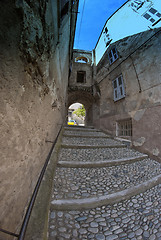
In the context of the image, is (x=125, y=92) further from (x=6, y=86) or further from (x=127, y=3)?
(x=127, y=3)

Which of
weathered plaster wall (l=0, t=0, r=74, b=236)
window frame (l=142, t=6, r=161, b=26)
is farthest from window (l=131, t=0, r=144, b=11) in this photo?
weathered plaster wall (l=0, t=0, r=74, b=236)

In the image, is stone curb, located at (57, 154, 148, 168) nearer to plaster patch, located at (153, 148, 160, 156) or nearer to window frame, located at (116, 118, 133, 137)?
plaster patch, located at (153, 148, 160, 156)

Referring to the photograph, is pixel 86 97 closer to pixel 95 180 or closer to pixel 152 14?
pixel 152 14

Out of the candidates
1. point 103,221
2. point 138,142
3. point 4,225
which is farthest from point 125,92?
point 4,225

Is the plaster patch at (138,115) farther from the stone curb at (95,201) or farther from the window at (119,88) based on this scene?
the stone curb at (95,201)

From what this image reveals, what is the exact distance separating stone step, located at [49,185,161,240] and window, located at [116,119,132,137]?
3018 millimetres

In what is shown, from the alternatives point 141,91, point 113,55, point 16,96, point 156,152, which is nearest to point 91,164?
point 16,96

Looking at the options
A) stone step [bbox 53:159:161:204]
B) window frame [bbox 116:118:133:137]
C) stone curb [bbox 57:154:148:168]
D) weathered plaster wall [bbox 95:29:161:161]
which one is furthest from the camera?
window frame [bbox 116:118:133:137]

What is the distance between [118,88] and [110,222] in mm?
4814

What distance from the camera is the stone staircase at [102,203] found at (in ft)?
3.31

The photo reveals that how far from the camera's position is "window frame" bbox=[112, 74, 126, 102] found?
439 centimetres

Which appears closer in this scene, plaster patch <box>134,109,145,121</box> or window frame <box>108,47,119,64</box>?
plaster patch <box>134,109,145,121</box>

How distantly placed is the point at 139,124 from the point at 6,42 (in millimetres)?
4017

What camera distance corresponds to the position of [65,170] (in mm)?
1915
